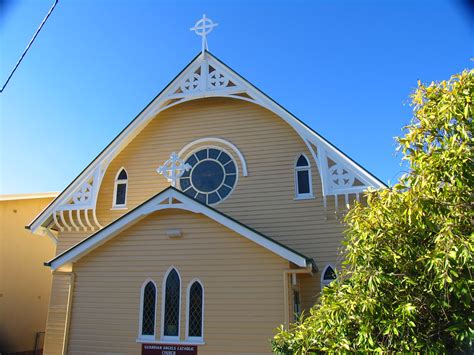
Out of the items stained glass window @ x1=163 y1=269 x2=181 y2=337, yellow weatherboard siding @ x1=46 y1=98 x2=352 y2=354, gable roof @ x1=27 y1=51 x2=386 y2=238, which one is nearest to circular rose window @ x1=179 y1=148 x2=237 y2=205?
yellow weatherboard siding @ x1=46 y1=98 x2=352 y2=354

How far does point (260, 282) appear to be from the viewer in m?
11.1

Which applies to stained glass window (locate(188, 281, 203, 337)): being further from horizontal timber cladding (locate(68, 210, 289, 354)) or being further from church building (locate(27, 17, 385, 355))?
horizontal timber cladding (locate(68, 210, 289, 354))

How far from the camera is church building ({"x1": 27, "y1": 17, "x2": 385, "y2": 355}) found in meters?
11.1

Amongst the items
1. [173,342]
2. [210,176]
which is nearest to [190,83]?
[210,176]

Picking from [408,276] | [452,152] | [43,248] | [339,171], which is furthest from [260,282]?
[43,248]

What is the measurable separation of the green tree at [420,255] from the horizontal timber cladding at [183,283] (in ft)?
14.7

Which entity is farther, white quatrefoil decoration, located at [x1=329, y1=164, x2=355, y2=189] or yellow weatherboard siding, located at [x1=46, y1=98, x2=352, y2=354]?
white quatrefoil decoration, located at [x1=329, y1=164, x2=355, y2=189]

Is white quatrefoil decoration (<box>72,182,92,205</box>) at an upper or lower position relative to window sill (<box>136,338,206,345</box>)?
upper

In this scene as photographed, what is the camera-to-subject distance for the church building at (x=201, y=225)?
36.6 feet

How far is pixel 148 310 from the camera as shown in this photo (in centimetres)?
1185

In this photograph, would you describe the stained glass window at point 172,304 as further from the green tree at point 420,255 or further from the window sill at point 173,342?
the green tree at point 420,255

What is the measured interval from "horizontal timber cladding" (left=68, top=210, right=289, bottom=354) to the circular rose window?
330 centimetres

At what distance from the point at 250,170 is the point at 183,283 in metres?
5.04

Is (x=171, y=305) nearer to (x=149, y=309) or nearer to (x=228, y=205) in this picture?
(x=149, y=309)
